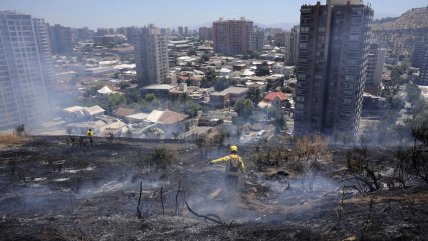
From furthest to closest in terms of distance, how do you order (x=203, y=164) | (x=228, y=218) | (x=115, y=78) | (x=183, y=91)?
(x=115, y=78)
(x=183, y=91)
(x=203, y=164)
(x=228, y=218)

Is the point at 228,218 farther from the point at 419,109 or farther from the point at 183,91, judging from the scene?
the point at 183,91

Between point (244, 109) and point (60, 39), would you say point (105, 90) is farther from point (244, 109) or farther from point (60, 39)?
point (60, 39)

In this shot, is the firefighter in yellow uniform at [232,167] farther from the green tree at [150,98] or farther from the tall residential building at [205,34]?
the tall residential building at [205,34]

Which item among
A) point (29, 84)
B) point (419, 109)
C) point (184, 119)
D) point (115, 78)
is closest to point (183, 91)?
point (184, 119)

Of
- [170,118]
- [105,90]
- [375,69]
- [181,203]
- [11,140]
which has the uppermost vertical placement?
[181,203]

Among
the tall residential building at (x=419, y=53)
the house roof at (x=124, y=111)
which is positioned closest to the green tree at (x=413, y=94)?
the tall residential building at (x=419, y=53)

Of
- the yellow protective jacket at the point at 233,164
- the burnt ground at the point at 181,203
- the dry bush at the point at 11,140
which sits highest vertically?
the yellow protective jacket at the point at 233,164

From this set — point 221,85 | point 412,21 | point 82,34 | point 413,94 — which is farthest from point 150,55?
point 82,34
